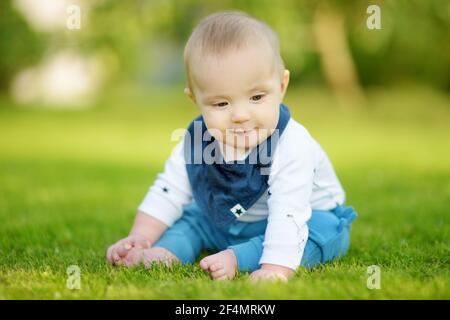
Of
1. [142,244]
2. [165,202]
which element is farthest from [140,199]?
[142,244]

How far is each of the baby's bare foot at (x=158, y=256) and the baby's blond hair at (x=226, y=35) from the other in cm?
77

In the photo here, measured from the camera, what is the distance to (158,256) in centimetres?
276

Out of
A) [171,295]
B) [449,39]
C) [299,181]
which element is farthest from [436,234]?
[449,39]

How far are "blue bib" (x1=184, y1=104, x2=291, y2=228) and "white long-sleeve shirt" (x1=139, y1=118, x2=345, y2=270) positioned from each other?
49mm

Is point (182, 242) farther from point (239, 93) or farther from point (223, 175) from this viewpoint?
point (239, 93)

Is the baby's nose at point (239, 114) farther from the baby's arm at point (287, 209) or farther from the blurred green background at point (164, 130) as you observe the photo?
the blurred green background at point (164, 130)

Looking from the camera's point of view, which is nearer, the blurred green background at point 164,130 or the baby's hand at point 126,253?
the blurred green background at point 164,130

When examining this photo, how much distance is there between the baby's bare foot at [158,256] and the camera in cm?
269

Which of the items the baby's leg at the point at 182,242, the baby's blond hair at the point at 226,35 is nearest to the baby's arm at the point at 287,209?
the baby's blond hair at the point at 226,35

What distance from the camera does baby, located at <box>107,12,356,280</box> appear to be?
251 cm

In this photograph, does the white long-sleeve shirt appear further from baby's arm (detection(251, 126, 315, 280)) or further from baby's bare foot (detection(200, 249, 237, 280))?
baby's bare foot (detection(200, 249, 237, 280))

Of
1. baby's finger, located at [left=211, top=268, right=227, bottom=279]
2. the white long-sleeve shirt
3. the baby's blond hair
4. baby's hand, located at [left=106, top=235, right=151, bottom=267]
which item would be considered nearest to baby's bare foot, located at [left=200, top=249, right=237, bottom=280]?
baby's finger, located at [left=211, top=268, right=227, bottom=279]

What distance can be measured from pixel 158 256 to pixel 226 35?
100 cm

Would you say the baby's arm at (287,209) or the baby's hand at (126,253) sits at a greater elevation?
the baby's arm at (287,209)
